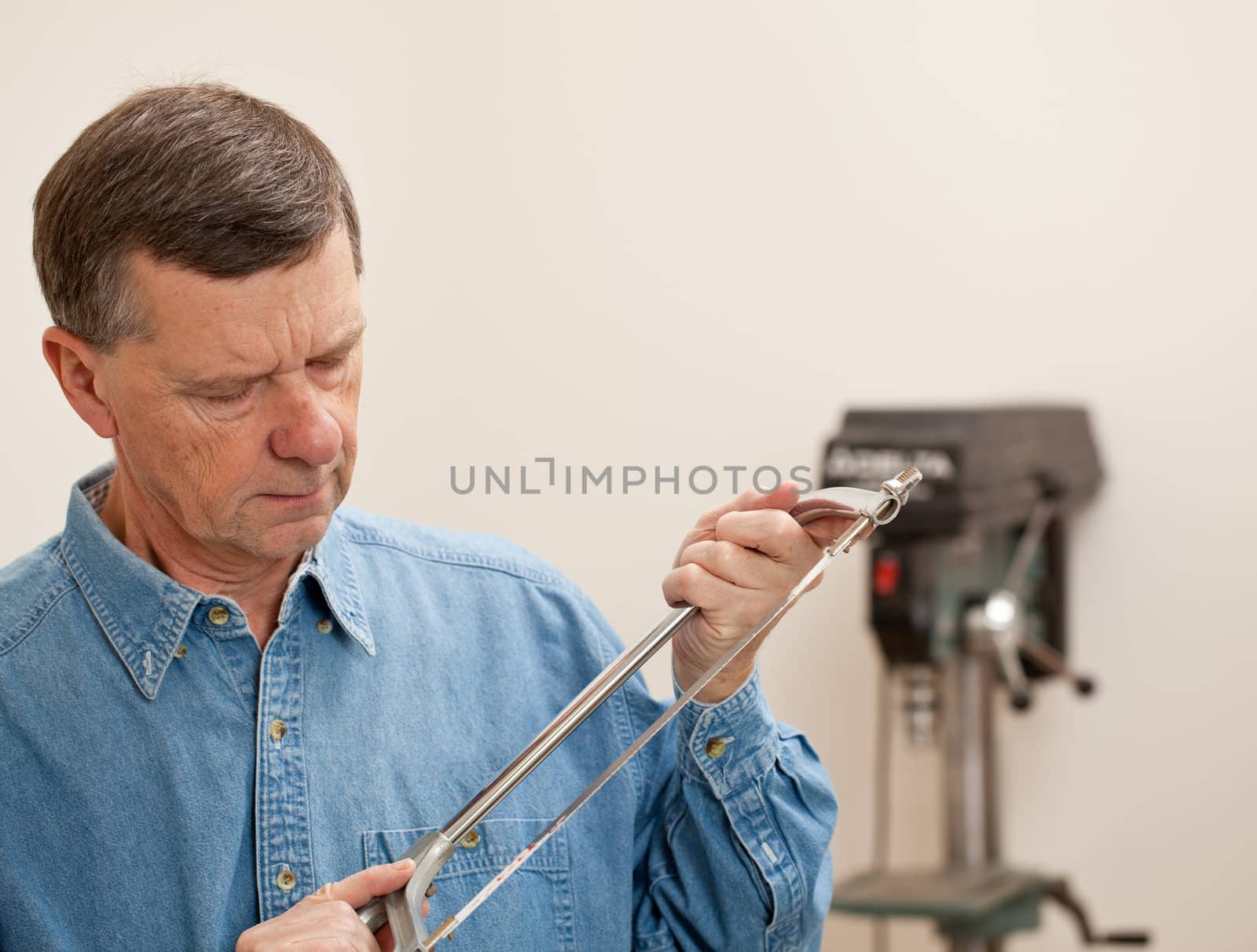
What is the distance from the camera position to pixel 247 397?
743 millimetres

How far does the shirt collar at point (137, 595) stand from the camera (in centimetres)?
77

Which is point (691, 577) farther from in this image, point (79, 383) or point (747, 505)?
point (79, 383)

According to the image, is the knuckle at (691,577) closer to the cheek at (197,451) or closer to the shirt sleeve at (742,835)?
the shirt sleeve at (742,835)

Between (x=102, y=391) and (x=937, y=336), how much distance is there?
121 cm

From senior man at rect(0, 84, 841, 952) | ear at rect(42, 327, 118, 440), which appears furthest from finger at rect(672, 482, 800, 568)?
ear at rect(42, 327, 118, 440)

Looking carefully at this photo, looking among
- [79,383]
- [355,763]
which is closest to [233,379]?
[79,383]

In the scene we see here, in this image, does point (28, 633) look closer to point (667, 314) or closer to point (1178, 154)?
point (667, 314)

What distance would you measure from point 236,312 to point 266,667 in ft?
0.71

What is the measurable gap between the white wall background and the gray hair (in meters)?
0.67

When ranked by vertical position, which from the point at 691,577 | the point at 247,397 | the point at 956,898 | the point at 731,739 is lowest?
the point at 956,898

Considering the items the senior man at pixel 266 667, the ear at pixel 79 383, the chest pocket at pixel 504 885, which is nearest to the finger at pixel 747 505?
the senior man at pixel 266 667

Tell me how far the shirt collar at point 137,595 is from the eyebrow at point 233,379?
0.12 metres

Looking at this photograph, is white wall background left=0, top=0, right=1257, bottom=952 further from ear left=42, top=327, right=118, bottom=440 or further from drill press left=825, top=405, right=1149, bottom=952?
ear left=42, top=327, right=118, bottom=440

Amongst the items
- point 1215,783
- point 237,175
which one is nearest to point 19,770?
point 237,175
